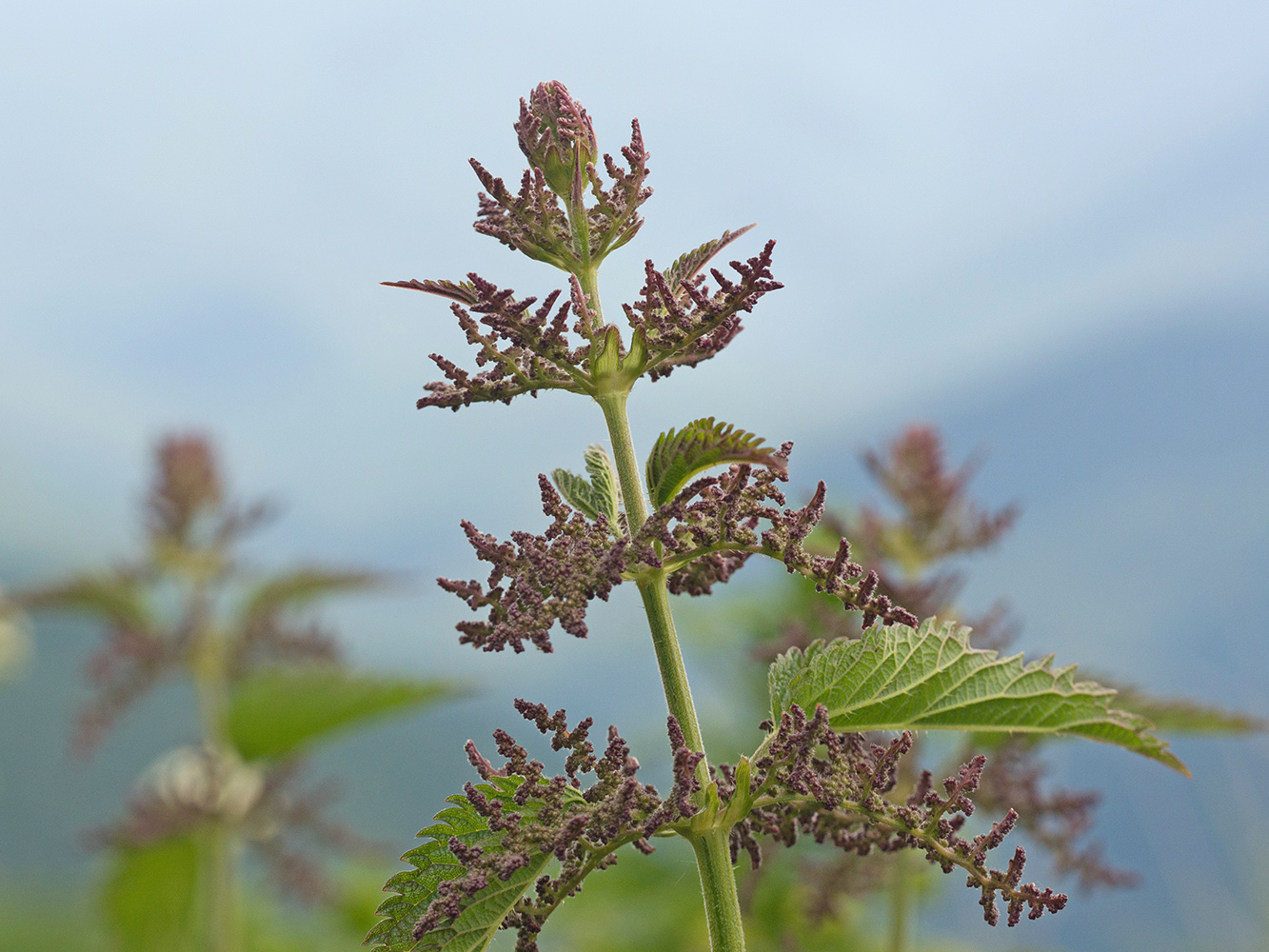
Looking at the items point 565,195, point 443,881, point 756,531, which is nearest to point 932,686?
point 756,531

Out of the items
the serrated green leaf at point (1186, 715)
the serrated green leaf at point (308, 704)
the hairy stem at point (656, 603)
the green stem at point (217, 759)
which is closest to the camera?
the hairy stem at point (656, 603)

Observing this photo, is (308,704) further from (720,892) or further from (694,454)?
(694,454)

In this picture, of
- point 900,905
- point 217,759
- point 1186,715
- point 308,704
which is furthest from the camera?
point 217,759

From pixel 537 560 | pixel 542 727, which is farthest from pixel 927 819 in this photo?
pixel 537 560

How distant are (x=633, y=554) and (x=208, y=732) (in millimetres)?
5035

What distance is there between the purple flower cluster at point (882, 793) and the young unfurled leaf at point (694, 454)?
0.38 m

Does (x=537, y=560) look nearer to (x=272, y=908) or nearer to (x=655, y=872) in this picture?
(x=655, y=872)

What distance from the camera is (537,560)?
1647 mm

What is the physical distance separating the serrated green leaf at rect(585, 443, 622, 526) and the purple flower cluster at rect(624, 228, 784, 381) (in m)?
0.18

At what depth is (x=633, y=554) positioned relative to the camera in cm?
165

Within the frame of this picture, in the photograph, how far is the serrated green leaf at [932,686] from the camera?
1586 mm

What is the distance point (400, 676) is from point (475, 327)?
312cm

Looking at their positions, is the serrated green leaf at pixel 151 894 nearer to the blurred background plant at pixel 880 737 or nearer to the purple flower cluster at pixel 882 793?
the blurred background plant at pixel 880 737

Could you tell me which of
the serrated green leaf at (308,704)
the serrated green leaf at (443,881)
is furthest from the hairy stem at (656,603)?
the serrated green leaf at (308,704)
